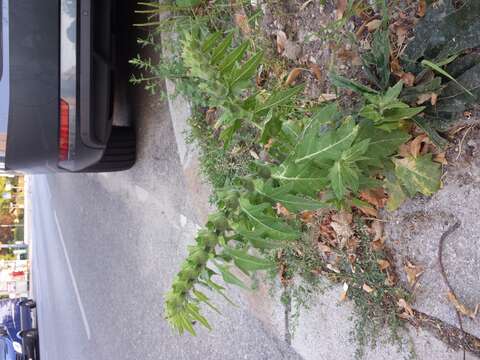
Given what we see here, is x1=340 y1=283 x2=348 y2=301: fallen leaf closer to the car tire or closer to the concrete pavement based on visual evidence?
the concrete pavement

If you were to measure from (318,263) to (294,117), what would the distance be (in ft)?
2.78

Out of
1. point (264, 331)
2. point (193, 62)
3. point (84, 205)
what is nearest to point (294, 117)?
point (193, 62)

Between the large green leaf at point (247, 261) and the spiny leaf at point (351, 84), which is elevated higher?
the spiny leaf at point (351, 84)

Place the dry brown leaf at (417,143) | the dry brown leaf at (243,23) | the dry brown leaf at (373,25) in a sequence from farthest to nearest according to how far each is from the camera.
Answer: the dry brown leaf at (243,23) < the dry brown leaf at (373,25) < the dry brown leaf at (417,143)

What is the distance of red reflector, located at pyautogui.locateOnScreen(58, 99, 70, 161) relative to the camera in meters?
3.40

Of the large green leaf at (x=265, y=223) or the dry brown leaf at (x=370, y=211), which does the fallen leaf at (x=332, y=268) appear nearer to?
the dry brown leaf at (x=370, y=211)

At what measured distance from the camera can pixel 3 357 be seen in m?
10.4

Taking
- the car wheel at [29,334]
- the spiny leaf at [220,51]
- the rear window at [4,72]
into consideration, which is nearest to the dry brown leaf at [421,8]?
the spiny leaf at [220,51]

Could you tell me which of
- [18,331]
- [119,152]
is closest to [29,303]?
[18,331]

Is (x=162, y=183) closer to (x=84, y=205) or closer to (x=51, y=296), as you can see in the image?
(x=84, y=205)

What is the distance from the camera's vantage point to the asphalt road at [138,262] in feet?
12.4

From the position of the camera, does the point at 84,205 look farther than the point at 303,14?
Yes

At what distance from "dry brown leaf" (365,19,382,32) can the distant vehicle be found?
10101 mm

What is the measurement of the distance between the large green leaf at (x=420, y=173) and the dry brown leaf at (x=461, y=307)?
1.52 feet
